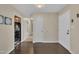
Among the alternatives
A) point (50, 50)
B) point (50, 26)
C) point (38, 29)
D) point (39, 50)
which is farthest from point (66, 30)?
point (38, 29)

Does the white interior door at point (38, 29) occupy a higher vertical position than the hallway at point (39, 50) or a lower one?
higher

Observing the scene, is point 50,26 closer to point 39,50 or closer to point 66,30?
point 66,30

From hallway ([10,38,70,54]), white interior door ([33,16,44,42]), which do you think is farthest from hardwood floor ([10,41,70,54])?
white interior door ([33,16,44,42])

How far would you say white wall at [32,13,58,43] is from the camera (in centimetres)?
680

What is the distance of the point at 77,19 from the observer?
3342 millimetres

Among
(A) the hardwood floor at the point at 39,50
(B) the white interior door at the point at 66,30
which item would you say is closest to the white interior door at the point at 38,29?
(A) the hardwood floor at the point at 39,50

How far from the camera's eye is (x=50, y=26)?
6.84 metres

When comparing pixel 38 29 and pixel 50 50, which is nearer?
pixel 50 50

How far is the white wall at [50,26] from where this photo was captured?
680cm

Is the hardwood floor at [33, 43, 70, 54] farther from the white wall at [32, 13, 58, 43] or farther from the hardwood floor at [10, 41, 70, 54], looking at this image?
the white wall at [32, 13, 58, 43]

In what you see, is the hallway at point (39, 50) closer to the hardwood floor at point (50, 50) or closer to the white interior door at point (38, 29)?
the hardwood floor at point (50, 50)

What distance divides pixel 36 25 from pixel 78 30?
12.4 ft

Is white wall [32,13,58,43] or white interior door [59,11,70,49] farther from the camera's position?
white wall [32,13,58,43]
